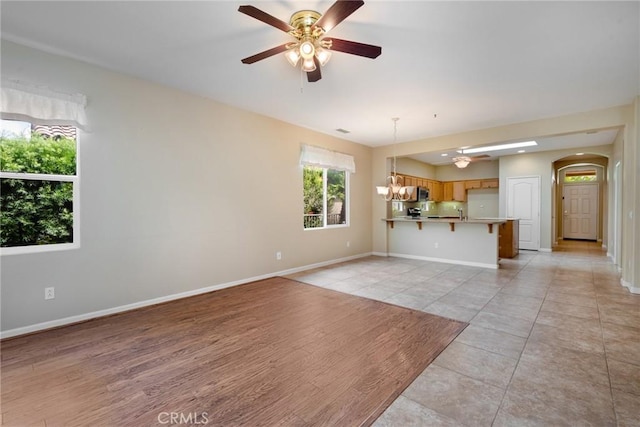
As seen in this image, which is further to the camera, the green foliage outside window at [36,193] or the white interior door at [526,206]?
the white interior door at [526,206]

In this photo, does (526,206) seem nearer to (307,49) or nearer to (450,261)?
(450,261)

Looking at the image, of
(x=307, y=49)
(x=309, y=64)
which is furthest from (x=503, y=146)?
(x=307, y=49)

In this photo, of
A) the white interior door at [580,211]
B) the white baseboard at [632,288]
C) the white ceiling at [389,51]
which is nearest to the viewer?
the white ceiling at [389,51]

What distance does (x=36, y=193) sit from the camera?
2.83 meters

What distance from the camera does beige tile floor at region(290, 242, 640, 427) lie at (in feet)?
5.54

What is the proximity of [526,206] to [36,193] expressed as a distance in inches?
392

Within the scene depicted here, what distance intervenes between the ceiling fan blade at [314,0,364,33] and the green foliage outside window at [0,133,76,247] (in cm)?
288

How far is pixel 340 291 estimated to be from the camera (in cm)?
410

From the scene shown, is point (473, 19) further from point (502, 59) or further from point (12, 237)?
point (12, 237)

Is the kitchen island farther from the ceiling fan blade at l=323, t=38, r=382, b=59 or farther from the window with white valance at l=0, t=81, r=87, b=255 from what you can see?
the window with white valance at l=0, t=81, r=87, b=255

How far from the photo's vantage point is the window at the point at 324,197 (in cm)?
570

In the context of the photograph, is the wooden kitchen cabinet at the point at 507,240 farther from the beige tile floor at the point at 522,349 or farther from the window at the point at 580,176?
the window at the point at 580,176

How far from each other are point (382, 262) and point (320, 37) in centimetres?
482

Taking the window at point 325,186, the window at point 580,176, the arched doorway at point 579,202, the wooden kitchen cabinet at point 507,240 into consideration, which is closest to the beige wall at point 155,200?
the window at point 325,186
